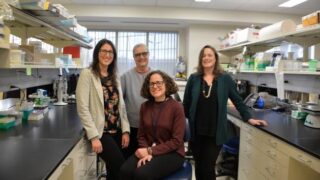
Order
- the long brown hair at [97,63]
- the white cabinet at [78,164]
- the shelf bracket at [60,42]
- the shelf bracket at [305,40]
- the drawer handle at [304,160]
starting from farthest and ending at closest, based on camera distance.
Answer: the shelf bracket at [60,42], the shelf bracket at [305,40], the long brown hair at [97,63], the drawer handle at [304,160], the white cabinet at [78,164]

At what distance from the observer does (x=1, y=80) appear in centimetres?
237

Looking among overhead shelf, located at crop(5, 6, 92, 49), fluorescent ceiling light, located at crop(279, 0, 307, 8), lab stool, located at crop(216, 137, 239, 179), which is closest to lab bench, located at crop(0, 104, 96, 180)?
overhead shelf, located at crop(5, 6, 92, 49)

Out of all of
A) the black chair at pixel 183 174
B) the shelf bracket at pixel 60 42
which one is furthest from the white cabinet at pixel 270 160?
the shelf bracket at pixel 60 42

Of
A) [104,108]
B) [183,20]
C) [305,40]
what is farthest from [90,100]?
[183,20]

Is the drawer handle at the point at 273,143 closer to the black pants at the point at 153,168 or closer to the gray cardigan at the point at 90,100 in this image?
the black pants at the point at 153,168

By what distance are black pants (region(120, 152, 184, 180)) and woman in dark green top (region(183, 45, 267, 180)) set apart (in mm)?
364

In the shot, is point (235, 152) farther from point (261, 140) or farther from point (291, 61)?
point (291, 61)

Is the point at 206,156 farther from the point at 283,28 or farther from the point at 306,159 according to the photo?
the point at 283,28

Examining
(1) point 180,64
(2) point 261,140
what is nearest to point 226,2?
(1) point 180,64

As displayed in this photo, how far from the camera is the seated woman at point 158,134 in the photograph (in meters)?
1.74

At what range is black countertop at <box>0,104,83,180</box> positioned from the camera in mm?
1165

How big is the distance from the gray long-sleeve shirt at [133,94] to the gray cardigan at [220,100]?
39 centimetres

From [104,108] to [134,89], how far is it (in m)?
0.38

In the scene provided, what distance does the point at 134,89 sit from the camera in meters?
2.21
